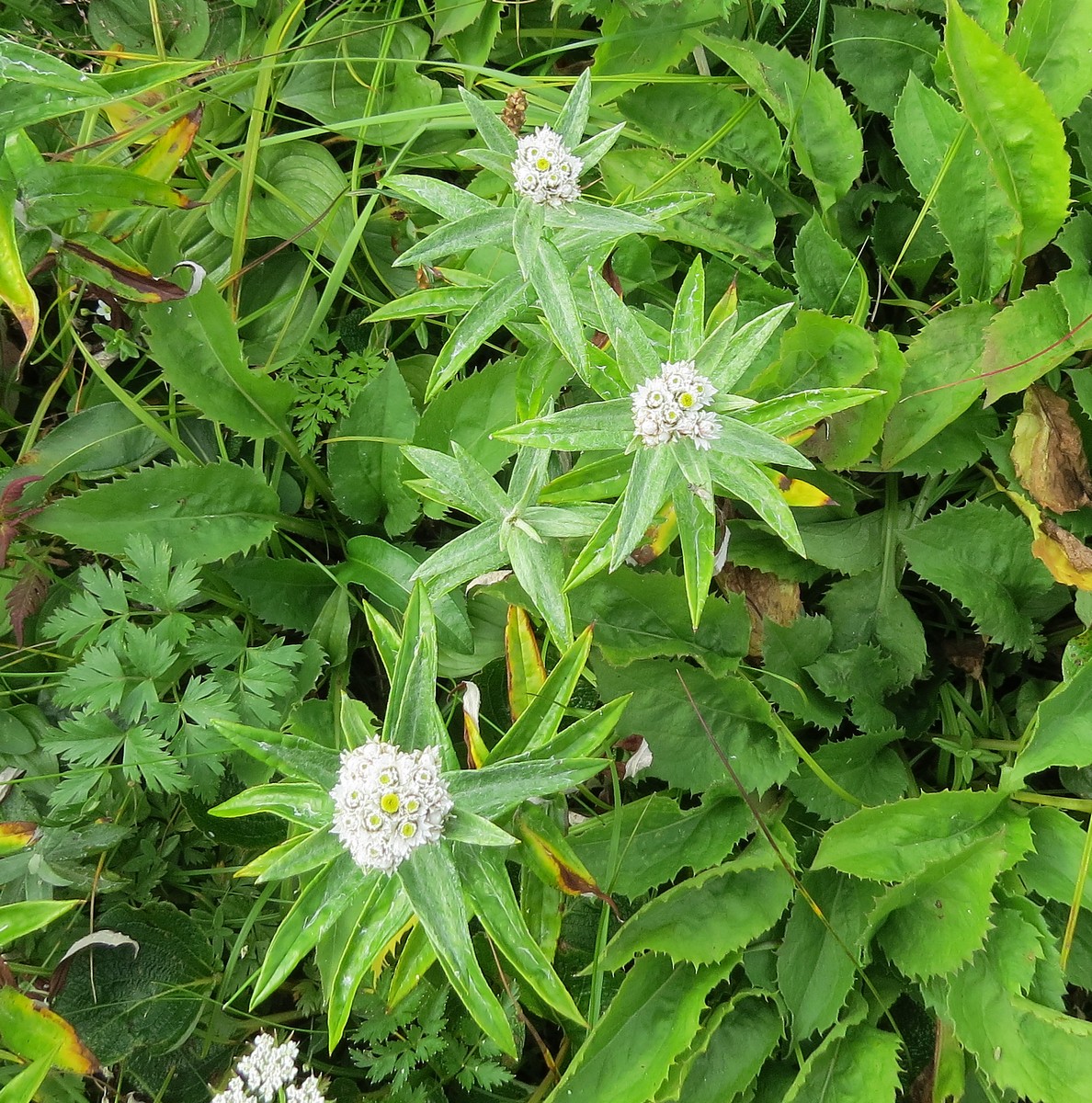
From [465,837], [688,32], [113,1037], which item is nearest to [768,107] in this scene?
[688,32]

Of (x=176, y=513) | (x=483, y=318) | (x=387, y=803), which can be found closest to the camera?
(x=387, y=803)

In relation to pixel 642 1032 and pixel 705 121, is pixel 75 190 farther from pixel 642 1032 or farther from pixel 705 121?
pixel 642 1032

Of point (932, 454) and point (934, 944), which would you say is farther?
point (932, 454)

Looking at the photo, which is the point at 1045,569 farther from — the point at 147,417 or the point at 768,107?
the point at 147,417

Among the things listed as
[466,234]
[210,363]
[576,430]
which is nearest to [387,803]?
[576,430]

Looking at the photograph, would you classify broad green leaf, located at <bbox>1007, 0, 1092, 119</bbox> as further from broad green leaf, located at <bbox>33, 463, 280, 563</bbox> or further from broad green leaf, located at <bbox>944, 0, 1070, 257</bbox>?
broad green leaf, located at <bbox>33, 463, 280, 563</bbox>
